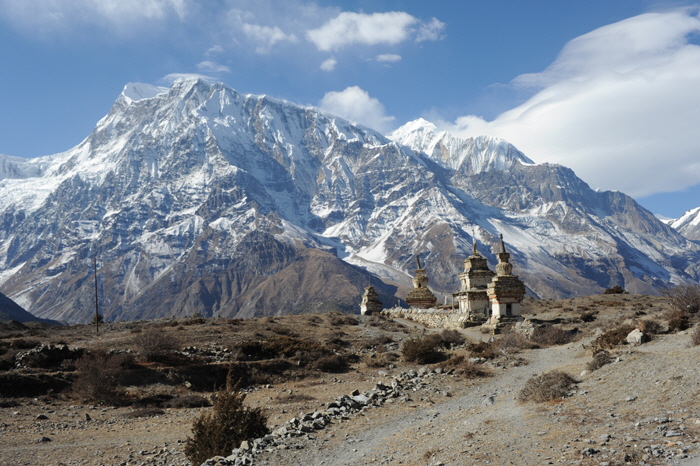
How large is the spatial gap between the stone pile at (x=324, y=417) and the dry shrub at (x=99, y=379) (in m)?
10.1

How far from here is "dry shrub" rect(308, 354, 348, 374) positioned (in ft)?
92.2

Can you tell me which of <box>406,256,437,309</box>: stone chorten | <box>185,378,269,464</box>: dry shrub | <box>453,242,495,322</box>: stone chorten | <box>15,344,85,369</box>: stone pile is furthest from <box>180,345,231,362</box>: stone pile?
<box>406,256,437,309</box>: stone chorten

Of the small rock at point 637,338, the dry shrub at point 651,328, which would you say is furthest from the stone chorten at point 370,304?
the small rock at point 637,338

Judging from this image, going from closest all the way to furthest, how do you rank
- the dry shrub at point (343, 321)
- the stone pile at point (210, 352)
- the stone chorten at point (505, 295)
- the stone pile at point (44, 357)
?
the stone pile at point (44, 357) → the stone pile at point (210, 352) → the stone chorten at point (505, 295) → the dry shrub at point (343, 321)

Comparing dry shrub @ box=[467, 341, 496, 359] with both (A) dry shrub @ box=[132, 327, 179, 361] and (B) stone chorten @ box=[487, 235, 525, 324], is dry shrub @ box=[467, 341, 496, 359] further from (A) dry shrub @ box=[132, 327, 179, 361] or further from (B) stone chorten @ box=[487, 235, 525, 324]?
(A) dry shrub @ box=[132, 327, 179, 361]

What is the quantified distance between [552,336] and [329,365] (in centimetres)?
1151

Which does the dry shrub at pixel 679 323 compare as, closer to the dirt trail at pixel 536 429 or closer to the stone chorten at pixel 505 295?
the dirt trail at pixel 536 429

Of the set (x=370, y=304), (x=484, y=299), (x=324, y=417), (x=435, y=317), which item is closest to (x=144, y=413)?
(x=324, y=417)

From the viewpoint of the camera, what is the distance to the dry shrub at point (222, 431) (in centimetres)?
1310

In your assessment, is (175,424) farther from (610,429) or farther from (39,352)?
(610,429)

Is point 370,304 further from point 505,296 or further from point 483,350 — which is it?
point 483,350

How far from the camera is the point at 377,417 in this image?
15.8m

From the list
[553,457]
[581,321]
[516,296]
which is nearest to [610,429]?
[553,457]

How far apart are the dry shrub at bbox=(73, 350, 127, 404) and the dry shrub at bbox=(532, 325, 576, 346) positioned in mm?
20103
